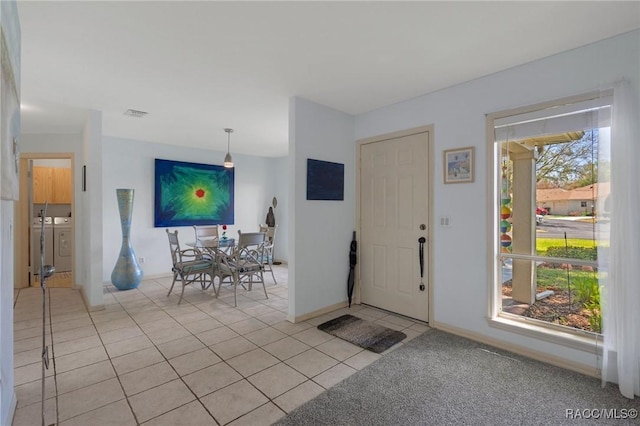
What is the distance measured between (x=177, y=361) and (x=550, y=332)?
9.96 feet

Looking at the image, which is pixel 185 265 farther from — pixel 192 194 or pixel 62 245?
pixel 62 245

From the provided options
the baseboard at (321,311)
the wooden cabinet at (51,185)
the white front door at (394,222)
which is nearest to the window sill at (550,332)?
the white front door at (394,222)

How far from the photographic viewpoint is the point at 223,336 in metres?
2.93

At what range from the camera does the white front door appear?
3307 mm

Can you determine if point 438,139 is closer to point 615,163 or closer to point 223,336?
point 615,163

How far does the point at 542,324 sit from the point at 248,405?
244 cm

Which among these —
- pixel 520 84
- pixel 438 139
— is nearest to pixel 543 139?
pixel 520 84

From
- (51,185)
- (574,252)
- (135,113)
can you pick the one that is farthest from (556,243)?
(51,185)

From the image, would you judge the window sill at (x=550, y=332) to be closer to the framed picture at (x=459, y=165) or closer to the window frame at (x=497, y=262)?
the window frame at (x=497, y=262)

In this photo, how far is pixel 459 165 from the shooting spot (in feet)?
9.68

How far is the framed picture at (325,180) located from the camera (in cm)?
343

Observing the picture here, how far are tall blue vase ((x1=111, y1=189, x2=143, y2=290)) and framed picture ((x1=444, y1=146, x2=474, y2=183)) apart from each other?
4.42 metres
